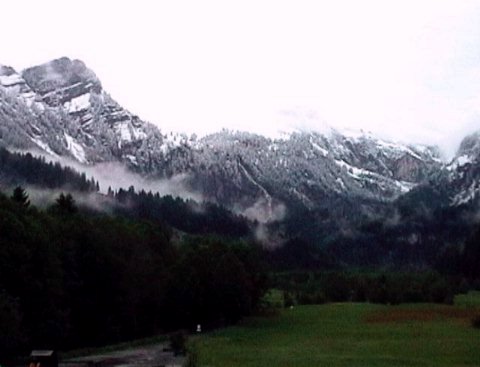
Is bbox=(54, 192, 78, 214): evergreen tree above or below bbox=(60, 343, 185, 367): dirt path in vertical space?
above

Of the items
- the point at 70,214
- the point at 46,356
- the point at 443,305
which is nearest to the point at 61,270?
the point at 70,214

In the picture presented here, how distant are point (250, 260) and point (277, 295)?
5611 cm

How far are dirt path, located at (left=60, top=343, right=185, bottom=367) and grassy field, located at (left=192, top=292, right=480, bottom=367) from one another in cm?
266

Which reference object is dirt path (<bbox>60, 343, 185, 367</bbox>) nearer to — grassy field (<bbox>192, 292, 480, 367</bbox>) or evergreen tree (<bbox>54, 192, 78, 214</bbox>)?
grassy field (<bbox>192, 292, 480, 367</bbox>)

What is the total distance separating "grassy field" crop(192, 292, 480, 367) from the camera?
216 ft

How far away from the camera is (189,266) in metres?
110

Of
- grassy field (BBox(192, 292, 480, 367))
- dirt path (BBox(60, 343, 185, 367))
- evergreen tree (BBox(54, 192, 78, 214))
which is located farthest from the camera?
evergreen tree (BBox(54, 192, 78, 214))

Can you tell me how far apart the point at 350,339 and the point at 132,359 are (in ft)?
87.5

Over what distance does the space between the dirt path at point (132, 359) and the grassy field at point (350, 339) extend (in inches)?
105

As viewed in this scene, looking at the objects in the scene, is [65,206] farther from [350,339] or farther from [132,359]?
[132,359]

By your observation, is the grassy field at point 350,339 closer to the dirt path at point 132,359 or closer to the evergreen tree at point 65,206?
the dirt path at point 132,359

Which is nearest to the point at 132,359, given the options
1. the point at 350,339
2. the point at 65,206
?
the point at 350,339

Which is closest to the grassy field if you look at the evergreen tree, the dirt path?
the dirt path

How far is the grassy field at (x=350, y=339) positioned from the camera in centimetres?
6588
